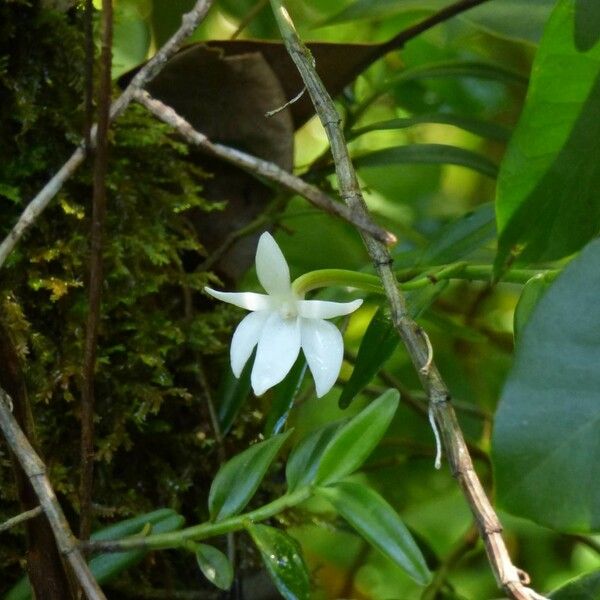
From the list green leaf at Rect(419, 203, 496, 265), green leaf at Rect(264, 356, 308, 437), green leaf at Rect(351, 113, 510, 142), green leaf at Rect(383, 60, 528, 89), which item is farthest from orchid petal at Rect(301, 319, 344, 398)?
green leaf at Rect(383, 60, 528, 89)

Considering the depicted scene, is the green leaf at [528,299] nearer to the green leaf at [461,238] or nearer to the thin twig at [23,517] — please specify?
the green leaf at [461,238]

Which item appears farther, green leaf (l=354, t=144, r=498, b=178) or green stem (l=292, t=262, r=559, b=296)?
green leaf (l=354, t=144, r=498, b=178)

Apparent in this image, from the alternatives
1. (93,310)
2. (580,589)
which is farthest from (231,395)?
(580,589)

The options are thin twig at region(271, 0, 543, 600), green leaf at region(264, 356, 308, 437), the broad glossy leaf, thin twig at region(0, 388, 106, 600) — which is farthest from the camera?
the broad glossy leaf

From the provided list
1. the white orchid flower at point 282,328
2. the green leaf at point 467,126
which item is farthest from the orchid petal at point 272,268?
the green leaf at point 467,126

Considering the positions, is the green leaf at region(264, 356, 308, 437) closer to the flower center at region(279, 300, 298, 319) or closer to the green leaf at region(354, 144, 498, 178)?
the flower center at region(279, 300, 298, 319)

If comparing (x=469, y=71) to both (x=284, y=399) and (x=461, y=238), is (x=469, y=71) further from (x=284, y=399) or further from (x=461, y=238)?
(x=284, y=399)

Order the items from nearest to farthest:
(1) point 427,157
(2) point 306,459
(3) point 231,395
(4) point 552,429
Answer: (4) point 552,429
(2) point 306,459
(3) point 231,395
(1) point 427,157

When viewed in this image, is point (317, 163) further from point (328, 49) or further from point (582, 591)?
point (582, 591)
